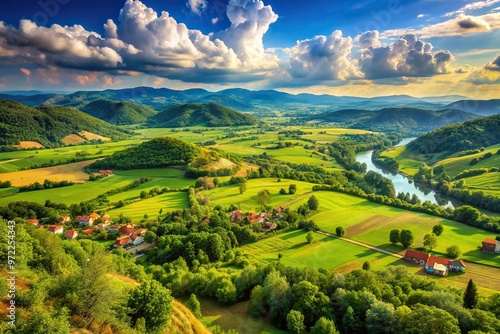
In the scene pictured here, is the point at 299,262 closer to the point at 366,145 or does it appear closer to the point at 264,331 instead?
the point at 264,331

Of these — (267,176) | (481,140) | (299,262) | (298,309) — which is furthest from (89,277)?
(481,140)

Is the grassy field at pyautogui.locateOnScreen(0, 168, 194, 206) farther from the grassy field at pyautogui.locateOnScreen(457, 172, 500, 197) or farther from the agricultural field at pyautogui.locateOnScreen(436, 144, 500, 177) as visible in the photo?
the agricultural field at pyautogui.locateOnScreen(436, 144, 500, 177)

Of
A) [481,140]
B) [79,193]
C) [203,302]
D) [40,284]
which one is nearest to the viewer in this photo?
[40,284]

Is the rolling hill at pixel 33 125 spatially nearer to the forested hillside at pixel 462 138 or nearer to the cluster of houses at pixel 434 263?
the cluster of houses at pixel 434 263

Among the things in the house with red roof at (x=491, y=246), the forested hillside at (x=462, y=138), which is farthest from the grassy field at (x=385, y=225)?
the forested hillside at (x=462, y=138)

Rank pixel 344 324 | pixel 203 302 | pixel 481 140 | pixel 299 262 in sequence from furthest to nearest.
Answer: pixel 481 140 → pixel 299 262 → pixel 203 302 → pixel 344 324

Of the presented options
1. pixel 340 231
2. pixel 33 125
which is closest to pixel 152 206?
pixel 340 231

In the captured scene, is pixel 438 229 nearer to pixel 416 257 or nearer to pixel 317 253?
pixel 416 257
